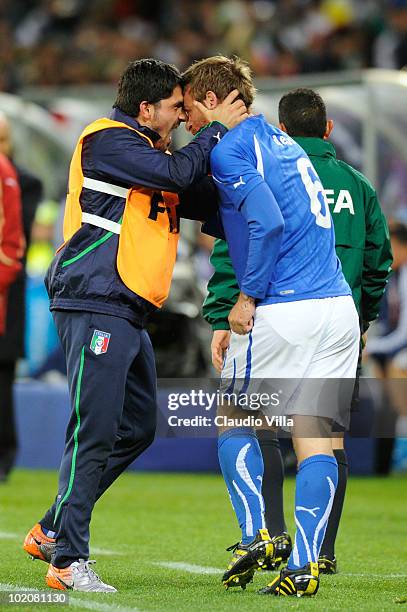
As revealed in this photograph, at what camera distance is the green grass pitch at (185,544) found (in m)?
5.16

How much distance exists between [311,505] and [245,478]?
0.44m

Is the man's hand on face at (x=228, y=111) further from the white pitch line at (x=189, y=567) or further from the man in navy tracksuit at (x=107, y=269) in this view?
the white pitch line at (x=189, y=567)

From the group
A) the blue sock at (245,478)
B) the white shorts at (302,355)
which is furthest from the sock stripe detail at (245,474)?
the white shorts at (302,355)

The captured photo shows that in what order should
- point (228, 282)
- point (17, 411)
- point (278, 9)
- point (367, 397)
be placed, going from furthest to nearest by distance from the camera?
point (278, 9) < point (17, 411) < point (367, 397) < point (228, 282)

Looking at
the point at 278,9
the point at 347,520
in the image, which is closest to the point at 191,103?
the point at 347,520

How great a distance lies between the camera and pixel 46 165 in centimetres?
1492

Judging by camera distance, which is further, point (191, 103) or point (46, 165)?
point (46, 165)

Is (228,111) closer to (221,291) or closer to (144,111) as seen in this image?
(144,111)

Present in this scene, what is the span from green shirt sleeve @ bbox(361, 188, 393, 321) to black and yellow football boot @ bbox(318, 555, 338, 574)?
1114mm

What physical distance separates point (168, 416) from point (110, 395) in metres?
0.51

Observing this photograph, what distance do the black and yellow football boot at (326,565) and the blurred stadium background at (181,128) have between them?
334cm

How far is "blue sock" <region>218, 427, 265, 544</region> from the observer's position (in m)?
5.54

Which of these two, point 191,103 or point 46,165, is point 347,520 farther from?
point 46,165

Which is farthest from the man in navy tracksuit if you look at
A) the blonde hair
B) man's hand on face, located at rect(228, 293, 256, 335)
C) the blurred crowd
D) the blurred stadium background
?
the blurred crowd
